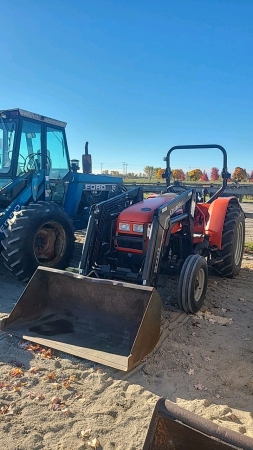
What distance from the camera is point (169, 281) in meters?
6.05

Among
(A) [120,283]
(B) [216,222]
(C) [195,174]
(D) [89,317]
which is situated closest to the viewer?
(A) [120,283]

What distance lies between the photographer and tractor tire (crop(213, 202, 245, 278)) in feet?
19.1

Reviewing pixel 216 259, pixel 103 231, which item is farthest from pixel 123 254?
pixel 216 259

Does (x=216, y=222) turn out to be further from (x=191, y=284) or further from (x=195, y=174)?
(x=195, y=174)

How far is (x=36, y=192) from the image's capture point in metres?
6.55

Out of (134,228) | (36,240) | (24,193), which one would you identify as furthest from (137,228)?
(24,193)

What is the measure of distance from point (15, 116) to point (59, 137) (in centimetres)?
124

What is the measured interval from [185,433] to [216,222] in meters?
4.08

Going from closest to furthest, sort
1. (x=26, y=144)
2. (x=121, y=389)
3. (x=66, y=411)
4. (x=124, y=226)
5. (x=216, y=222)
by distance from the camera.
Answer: (x=66, y=411), (x=121, y=389), (x=124, y=226), (x=216, y=222), (x=26, y=144)

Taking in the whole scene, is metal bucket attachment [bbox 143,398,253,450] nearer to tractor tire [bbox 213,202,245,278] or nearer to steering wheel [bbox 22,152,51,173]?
tractor tire [bbox 213,202,245,278]

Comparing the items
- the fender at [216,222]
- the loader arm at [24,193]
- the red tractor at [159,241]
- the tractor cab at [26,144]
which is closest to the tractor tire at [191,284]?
the red tractor at [159,241]

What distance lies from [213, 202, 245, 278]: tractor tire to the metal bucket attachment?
4101 mm

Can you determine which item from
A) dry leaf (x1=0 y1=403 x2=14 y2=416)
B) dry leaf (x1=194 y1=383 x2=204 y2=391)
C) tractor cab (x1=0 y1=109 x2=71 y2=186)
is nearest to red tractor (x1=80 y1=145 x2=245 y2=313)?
dry leaf (x1=194 y1=383 x2=204 y2=391)

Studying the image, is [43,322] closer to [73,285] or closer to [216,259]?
[73,285]
